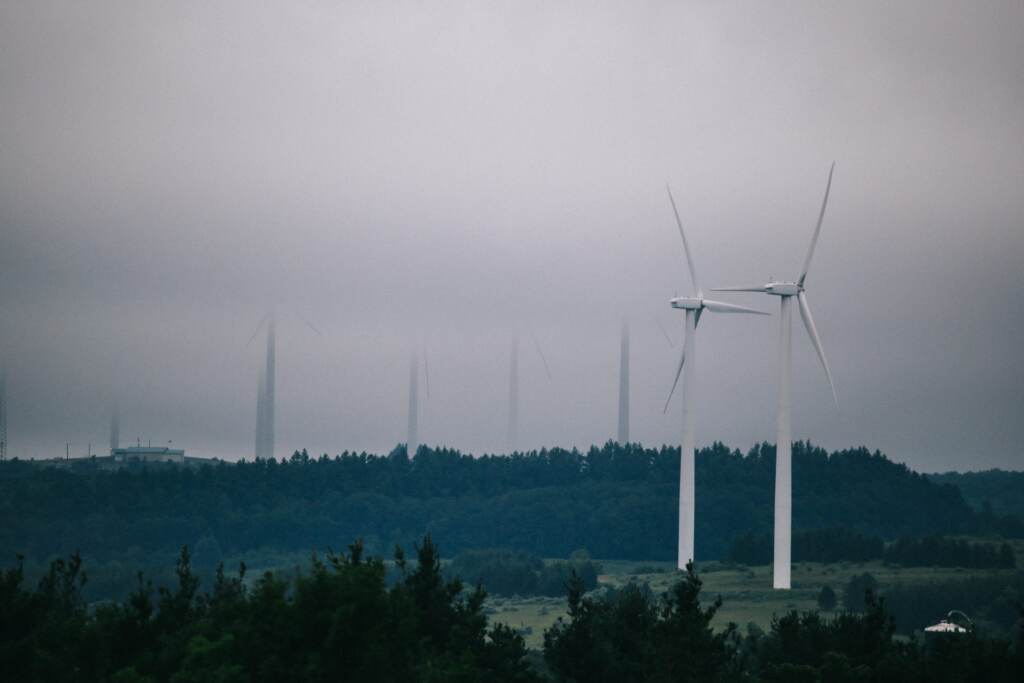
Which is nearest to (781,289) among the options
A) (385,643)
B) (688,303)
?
(688,303)

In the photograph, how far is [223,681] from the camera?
2566 inches

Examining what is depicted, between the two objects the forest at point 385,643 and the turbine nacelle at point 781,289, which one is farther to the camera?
the turbine nacelle at point 781,289

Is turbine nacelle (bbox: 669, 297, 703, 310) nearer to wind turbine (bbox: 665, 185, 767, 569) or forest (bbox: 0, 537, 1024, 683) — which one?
wind turbine (bbox: 665, 185, 767, 569)

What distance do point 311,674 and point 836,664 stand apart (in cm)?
3307

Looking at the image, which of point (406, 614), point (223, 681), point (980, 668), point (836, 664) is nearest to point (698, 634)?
point (836, 664)

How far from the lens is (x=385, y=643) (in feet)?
226

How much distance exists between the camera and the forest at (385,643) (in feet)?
222

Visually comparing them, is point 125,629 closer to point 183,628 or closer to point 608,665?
point 183,628

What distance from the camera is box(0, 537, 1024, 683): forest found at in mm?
67688

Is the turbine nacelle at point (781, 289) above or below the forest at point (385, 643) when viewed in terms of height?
above

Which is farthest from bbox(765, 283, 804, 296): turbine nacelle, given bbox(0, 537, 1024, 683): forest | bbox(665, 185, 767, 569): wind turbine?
bbox(0, 537, 1024, 683): forest

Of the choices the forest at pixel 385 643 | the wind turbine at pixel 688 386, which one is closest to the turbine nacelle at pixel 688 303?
the wind turbine at pixel 688 386

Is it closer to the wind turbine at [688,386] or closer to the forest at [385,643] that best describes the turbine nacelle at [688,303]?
the wind turbine at [688,386]

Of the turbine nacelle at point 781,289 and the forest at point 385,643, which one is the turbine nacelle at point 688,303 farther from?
the forest at point 385,643
